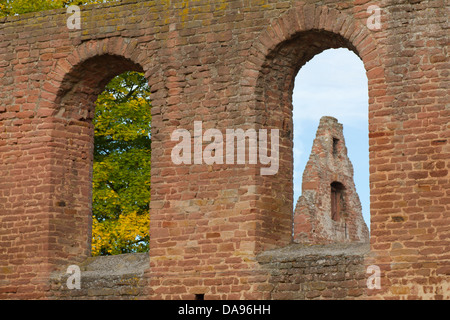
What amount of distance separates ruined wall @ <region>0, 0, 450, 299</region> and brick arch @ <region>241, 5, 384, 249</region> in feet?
0.07

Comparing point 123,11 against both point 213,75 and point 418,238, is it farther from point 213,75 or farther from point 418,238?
point 418,238

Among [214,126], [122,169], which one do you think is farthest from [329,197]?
[214,126]

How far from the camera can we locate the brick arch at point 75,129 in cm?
1509

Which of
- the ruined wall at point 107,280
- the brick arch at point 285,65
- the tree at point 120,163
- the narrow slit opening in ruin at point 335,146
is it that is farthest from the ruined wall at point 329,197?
the brick arch at point 285,65

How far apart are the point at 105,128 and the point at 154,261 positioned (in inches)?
273

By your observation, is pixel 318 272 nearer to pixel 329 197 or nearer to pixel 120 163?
pixel 120 163

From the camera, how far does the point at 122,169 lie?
66.5 ft

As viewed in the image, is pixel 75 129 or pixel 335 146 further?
pixel 335 146

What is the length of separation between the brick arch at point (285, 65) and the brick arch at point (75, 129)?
1.84 metres

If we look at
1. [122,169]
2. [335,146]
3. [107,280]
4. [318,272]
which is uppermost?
[335,146]

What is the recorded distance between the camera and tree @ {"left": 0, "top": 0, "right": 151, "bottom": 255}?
64.0 feet

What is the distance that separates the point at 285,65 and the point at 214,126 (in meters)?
1.41

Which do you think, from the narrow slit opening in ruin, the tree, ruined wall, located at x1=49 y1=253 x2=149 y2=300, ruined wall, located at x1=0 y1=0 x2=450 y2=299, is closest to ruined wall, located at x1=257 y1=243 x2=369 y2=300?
ruined wall, located at x1=0 y1=0 x2=450 y2=299

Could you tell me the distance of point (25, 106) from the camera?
15523 millimetres
